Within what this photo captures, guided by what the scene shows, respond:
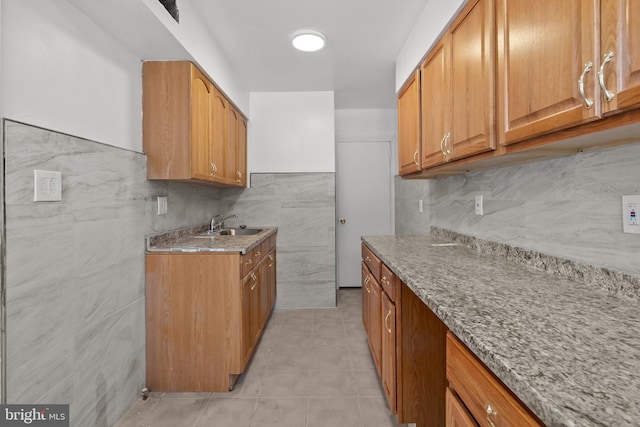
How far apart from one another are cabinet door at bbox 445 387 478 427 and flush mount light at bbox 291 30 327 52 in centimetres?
240

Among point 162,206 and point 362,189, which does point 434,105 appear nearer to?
point 162,206

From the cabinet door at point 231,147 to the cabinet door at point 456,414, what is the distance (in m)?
2.31

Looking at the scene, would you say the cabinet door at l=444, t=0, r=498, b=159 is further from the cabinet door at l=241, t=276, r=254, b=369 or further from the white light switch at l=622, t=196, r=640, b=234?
the cabinet door at l=241, t=276, r=254, b=369

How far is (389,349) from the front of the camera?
63.7 inches

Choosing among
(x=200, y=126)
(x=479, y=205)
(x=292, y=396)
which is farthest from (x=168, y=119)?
(x=479, y=205)

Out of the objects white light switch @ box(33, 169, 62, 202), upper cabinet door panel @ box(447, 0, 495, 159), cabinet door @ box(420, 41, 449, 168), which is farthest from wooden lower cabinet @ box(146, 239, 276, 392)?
upper cabinet door panel @ box(447, 0, 495, 159)

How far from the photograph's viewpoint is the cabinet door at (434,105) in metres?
1.64

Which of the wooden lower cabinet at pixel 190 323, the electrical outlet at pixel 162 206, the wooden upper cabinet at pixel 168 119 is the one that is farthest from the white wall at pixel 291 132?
the wooden lower cabinet at pixel 190 323

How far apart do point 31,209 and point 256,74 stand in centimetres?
235

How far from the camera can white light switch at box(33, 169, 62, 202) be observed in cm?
118

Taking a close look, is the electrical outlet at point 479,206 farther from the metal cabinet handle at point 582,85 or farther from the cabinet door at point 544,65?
the metal cabinet handle at point 582,85

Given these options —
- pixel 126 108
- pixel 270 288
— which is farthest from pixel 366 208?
pixel 126 108

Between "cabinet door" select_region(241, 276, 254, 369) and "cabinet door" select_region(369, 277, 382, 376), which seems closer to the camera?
"cabinet door" select_region(369, 277, 382, 376)

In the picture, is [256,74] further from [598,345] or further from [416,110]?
[598,345]
